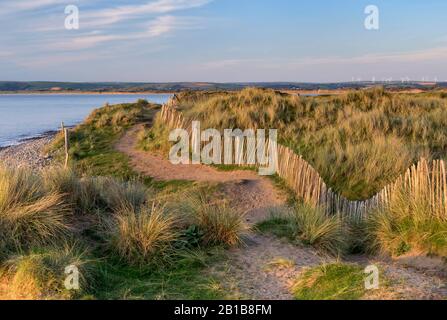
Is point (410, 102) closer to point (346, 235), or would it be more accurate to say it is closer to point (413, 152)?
point (413, 152)

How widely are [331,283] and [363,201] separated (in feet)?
13.8

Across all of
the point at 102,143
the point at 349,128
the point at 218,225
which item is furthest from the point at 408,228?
the point at 102,143

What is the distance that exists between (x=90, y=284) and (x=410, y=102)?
18.5 m

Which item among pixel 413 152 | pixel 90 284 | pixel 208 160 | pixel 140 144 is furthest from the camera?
pixel 140 144

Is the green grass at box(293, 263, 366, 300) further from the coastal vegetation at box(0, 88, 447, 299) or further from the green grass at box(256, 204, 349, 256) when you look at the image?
the green grass at box(256, 204, 349, 256)

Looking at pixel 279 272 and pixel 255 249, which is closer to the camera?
pixel 279 272

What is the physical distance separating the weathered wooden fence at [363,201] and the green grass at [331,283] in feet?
8.25

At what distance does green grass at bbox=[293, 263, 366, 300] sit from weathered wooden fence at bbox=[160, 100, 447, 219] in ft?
8.25

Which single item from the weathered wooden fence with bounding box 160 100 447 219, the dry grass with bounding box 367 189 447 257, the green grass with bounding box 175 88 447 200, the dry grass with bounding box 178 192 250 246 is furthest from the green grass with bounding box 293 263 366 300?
the green grass with bounding box 175 88 447 200

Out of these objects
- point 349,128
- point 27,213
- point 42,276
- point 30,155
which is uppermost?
point 349,128

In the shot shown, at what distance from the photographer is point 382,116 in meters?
16.9

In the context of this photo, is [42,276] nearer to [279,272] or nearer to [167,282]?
[167,282]

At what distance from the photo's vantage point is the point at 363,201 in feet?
31.3

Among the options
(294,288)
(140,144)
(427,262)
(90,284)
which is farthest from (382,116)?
(90,284)
